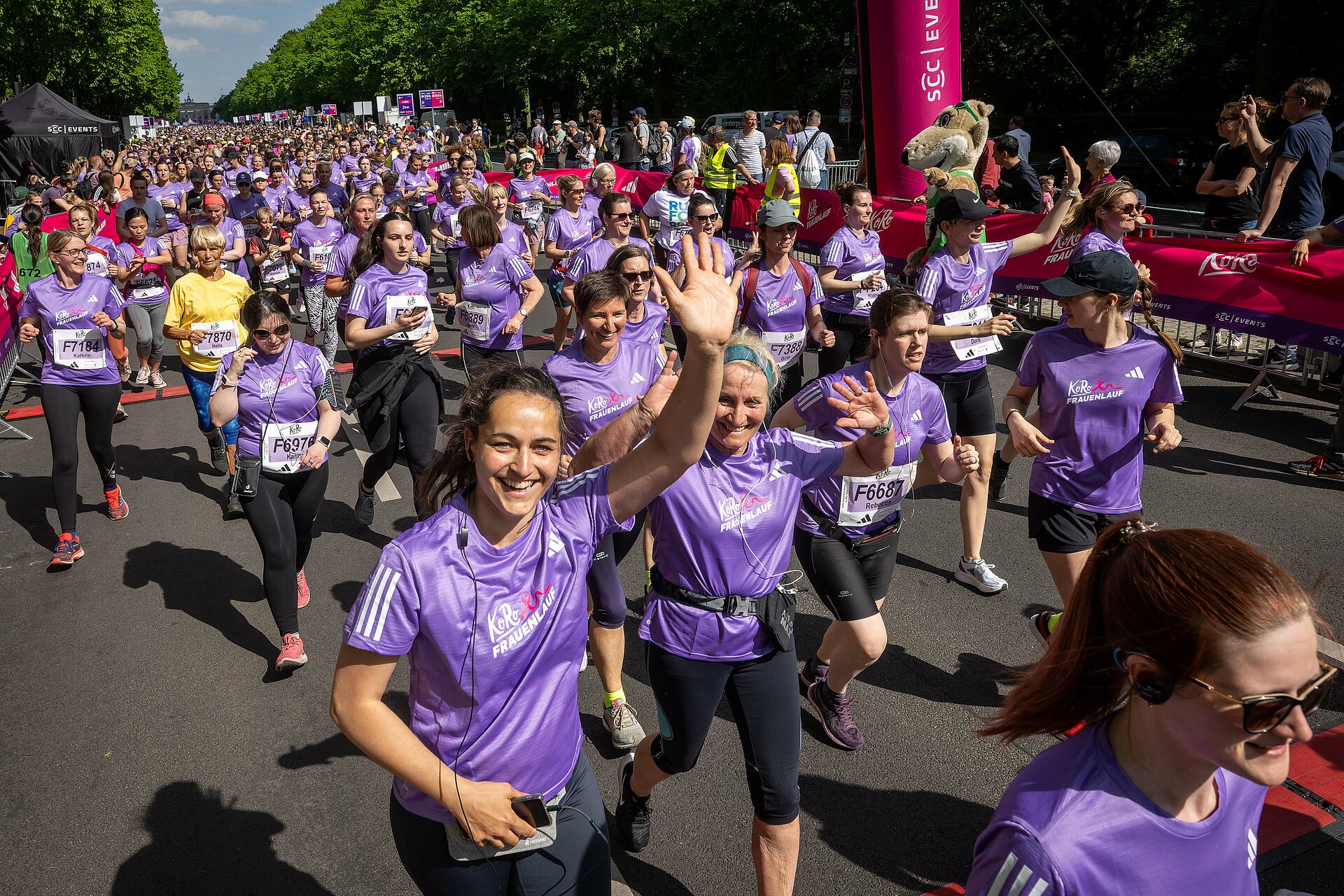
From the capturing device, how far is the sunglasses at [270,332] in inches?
201

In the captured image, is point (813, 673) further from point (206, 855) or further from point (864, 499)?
point (206, 855)

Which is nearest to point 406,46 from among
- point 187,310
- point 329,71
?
point 329,71

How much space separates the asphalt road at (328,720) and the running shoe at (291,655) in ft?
0.30

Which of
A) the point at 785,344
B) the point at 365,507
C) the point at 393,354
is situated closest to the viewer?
the point at 393,354

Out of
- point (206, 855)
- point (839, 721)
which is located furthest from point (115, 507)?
point (839, 721)

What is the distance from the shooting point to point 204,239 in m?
6.77

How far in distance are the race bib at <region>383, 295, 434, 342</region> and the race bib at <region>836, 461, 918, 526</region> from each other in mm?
3260

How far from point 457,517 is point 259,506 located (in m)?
3.12

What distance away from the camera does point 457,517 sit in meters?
2.32

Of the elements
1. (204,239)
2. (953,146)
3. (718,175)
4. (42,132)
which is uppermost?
(42,132)

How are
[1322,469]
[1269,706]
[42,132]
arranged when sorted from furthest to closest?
[42,132] → [1322,469] → [1269,706]

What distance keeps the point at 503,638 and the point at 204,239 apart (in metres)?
5.66

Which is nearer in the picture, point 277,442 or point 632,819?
point 632,819

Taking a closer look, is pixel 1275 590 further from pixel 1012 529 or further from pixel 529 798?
pixel 1012 529
